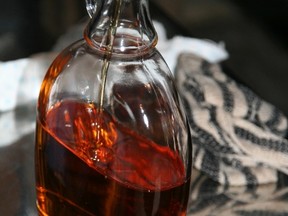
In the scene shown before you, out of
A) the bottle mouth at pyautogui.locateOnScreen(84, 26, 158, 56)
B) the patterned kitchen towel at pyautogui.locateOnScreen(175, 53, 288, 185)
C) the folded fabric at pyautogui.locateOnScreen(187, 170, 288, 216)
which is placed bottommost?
the folded fabric at pyautogui.locateOnScreen(187, 170, 288, 216)

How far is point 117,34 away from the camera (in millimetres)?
501

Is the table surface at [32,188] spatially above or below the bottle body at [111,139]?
below

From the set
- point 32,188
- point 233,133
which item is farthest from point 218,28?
point 32,188

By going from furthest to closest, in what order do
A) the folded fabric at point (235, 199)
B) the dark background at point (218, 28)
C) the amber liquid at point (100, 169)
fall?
the dark background at point (218, 28) < the folded fabric at point (235, 199) < the amber liquid at point (100, 169)

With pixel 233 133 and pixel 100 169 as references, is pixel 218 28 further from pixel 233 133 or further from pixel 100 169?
pixel 100 169

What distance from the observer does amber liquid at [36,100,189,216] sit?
495 mm

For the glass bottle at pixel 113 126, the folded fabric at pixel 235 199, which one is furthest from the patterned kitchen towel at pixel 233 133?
the glass bottle at pixel 113 126

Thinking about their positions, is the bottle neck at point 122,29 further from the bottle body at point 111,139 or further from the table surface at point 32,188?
the table surface at point 32,188

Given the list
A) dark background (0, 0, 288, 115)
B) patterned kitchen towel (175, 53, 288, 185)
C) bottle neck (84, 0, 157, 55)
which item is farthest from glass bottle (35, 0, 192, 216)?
dark background (0, 0, 288, 115)

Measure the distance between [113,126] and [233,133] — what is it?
16cm

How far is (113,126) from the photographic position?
0.52 meters

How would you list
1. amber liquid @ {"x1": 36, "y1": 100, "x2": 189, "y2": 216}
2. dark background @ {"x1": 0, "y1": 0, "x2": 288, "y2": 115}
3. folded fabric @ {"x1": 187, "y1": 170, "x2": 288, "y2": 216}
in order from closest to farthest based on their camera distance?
amber liquid @ {"x1": 36, "y1": 100, "x2": 189, "y2": 216} < folded fabric @ {"x1": 187, "y1": 170, "x2": 288, "y2": 216} < dark background @ {"x1": 0, "y1": 0, "x2": 288, "y2": 115}

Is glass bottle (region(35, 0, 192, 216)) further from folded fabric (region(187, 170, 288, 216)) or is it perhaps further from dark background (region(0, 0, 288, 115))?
dark background (region(0, 0, 288, 115))

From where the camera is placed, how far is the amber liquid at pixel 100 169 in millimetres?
495
